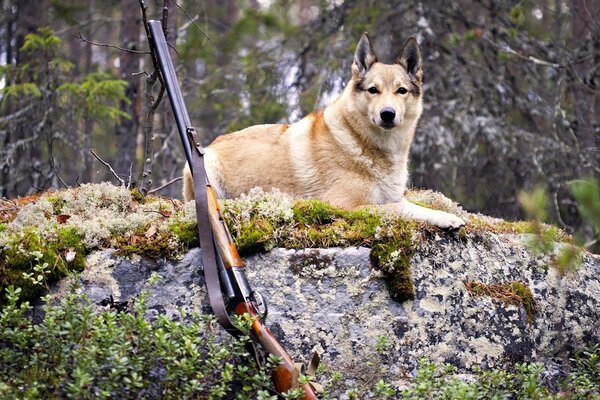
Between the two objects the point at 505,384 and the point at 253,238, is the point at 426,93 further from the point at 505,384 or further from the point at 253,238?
the point at 505,384

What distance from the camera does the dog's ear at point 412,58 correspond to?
6320 millimetres

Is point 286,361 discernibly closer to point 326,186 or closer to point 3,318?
point 3,318

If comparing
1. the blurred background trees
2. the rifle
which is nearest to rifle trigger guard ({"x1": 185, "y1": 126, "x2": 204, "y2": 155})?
the rifle

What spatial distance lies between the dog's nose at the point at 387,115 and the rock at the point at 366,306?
4.77 ft

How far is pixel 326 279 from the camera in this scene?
4590mm

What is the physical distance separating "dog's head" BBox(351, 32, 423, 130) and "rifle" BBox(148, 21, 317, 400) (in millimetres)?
1909

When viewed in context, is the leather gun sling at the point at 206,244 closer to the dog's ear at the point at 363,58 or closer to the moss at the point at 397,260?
the moss at the point at 397,260

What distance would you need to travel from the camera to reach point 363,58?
645cm

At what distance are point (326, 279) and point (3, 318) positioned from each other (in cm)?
192

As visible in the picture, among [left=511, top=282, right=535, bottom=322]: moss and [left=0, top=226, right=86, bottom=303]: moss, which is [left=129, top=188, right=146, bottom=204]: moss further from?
[left=511, top=282, right=535, bottom=322]: moss

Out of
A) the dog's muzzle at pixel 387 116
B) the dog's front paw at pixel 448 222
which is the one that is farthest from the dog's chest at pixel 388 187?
the dog's front paw at pixel 448 222

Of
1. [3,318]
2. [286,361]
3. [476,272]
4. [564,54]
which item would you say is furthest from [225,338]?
[564,54]

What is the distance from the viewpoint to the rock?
4.42 meters

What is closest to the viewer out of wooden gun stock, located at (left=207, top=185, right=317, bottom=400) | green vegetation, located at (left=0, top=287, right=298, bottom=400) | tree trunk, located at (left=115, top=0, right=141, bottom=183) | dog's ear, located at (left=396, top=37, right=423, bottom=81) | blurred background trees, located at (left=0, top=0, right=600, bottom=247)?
green vegetation, located at (left=0, top=287, right=298, bottom=400)
